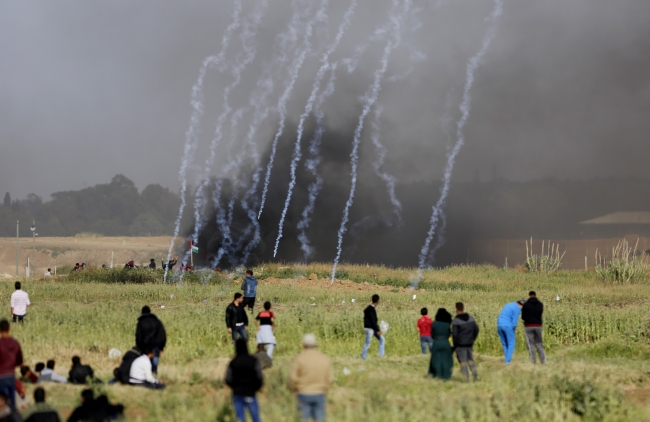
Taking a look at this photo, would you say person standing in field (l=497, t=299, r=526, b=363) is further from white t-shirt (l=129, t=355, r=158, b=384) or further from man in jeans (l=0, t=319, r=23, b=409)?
man in jeans (l=0, t=319, r=23, b=409)

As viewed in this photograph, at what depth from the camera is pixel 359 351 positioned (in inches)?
834

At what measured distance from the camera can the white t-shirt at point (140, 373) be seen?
14.2 metres

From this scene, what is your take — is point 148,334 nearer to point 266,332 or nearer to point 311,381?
point 266,332

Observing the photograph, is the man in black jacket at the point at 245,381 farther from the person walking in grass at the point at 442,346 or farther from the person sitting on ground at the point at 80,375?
the person walking in grass at the point at 442,346

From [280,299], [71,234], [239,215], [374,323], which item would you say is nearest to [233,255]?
[239,215]

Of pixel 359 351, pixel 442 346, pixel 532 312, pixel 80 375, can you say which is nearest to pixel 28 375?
pixel 80 375

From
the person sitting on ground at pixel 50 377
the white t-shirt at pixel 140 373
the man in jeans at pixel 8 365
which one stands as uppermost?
the man in jeans at pixel 8 365

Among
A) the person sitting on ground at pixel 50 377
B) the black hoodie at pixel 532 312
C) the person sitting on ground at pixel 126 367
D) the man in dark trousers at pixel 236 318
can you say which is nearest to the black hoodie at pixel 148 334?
the person sitting on ground at pixel 126 367

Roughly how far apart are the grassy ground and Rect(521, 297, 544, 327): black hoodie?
101 centimetres

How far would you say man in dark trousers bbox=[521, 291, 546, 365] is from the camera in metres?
17.7

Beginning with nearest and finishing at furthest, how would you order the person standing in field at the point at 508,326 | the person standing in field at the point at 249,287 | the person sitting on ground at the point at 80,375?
the person sitting on ground at the point at 80,375 → the person standing in field at the point at 508,326 → the person standing in field at the point at 249,287

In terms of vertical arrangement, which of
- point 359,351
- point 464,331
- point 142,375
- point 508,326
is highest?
point 464,331

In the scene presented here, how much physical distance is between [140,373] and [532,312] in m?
9.06

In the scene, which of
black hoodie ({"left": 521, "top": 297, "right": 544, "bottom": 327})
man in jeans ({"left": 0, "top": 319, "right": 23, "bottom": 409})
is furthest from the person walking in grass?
man in jeans ({"left": 0, "top": 319, "right": 23, "bottom": 409})
